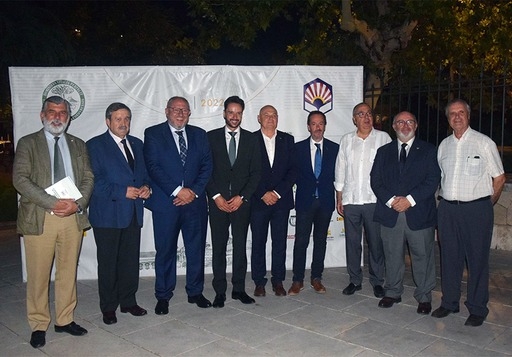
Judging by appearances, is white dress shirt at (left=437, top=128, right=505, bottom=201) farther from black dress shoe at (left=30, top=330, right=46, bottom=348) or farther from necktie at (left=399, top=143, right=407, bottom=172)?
black dress shoe at (left=30, top=330, right=46, bottom=348)

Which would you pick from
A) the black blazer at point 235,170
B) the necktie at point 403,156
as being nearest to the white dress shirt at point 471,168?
the necktie at point 403,156

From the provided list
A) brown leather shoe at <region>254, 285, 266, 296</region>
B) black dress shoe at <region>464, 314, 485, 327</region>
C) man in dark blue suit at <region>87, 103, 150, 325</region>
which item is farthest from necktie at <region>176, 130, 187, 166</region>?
black dress shoe at <region>464, 314, 485, 327</region>

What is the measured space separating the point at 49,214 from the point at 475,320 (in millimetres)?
3765

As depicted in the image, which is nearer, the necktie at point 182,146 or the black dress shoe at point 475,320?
the black dress shoe at point 475,320

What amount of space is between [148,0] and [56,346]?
14342mm

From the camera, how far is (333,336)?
4312 millimetres

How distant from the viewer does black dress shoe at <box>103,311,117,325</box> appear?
4.70 m

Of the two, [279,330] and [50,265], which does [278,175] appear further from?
[50,265]

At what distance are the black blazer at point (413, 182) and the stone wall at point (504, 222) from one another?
315cm

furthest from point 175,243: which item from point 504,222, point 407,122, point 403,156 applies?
point 504,222

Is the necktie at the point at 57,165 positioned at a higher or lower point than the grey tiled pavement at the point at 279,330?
higher

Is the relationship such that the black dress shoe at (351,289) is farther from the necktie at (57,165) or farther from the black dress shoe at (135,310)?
the necktie at (57,165)

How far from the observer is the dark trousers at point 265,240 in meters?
5.43

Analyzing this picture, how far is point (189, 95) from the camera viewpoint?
20.5 feet
